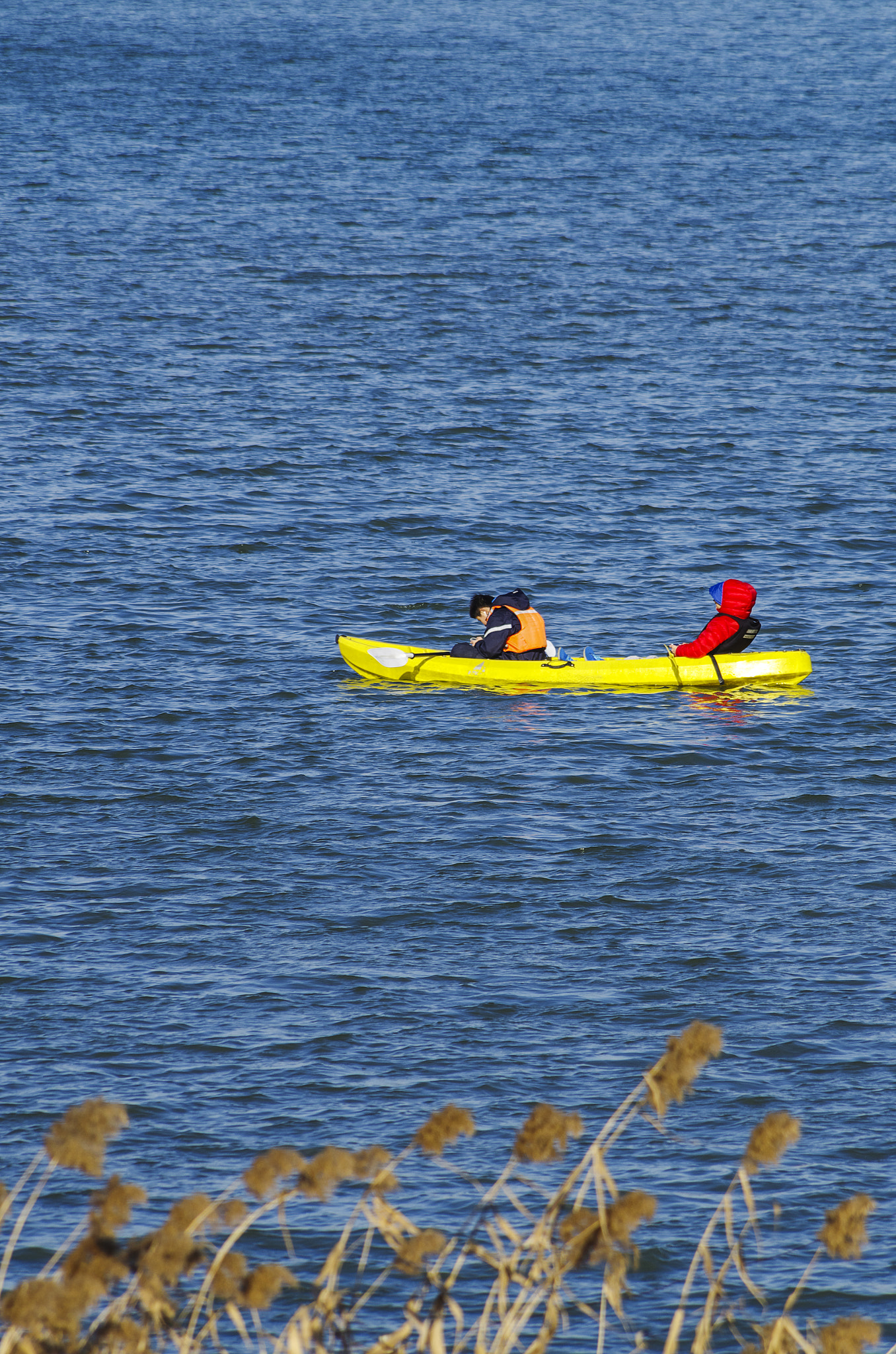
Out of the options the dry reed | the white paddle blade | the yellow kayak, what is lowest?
the dry reed

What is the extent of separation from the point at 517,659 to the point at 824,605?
4.16 m

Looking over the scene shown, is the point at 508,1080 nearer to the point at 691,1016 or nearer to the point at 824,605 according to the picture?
the point at 691,1016

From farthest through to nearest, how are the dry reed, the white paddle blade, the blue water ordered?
the white paddle blade < the blue water < the dry reed

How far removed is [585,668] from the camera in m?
16.3

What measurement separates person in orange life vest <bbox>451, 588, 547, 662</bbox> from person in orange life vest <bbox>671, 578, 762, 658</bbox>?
1.41 metres

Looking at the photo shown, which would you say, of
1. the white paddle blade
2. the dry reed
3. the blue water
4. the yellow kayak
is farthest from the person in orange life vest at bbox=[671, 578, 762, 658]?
the dry reed

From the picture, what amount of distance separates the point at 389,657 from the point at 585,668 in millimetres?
1881

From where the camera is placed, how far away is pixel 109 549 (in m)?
20.0

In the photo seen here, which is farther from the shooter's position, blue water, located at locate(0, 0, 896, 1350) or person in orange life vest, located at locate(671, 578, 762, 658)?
person in orange life vest, located at locate(671, 578, 762, 658)

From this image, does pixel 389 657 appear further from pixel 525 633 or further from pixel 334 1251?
pixel 334 1251

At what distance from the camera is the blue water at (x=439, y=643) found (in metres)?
9.84

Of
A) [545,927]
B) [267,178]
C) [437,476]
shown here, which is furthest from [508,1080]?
[267,178]

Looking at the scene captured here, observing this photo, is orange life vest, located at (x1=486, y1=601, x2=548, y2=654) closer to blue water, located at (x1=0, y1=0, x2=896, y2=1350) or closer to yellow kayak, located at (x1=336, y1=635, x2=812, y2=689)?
yellow kayak, located at (x1=336, y1=635, x2=812, y2=689)

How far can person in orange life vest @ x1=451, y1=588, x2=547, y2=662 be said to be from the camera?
16281 mm
